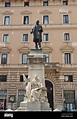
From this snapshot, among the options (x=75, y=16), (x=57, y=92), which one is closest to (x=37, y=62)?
(x=57, y=92)

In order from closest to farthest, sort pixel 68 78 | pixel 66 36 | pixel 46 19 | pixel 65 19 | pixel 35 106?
1. pixel 35 106
2. pixel 68 78
3. pixel 66 36
4. pixel 65 19
5. pixel 46 19

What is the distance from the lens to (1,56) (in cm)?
3148

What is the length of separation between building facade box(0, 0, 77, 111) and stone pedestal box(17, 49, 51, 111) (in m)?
14.4

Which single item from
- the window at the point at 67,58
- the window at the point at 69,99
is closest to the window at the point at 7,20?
the window at the point at 67,58

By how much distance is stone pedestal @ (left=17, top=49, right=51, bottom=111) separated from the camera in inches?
524

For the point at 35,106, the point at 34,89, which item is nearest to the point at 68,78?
the point at 34,89

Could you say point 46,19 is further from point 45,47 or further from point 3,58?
point 3,58

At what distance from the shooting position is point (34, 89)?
1366 cm

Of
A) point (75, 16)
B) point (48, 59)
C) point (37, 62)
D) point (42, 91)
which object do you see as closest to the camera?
point (42, 91)

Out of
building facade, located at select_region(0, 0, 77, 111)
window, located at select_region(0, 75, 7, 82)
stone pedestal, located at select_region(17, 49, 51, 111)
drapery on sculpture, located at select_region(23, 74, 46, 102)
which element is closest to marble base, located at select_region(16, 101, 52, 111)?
stone pedestal, located at select_region(17, 49, 51, 111)

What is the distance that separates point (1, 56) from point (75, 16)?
12803 millimetres

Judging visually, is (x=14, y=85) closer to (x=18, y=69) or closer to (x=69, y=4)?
(x=18, y=69)

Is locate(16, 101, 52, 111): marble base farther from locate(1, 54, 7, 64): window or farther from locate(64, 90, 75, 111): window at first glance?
locate(1, 54, 7, 64): window

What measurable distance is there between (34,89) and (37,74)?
1.30m
